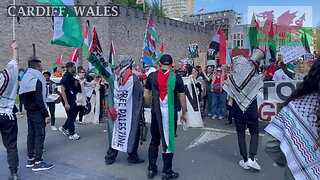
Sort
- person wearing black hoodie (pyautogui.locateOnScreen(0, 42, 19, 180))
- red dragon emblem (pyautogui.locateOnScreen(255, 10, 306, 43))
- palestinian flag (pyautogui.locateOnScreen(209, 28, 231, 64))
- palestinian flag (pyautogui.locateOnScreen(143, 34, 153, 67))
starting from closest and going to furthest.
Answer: person wearing black hoodie (pyautogui.locateOnScreen(0, 42, 19, 180)) < palestinian flag (pyautogui.locateOnScreen(209, 28, 231, 64)) < palestinian flag (pyautogui.locateOnScreen(143, 34, 153, 67)) < red dragon emblem (pyautogui.locateOnScreen(255, 10, 306, 43))

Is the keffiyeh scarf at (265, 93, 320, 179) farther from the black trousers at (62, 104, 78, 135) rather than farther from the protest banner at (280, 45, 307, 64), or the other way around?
the protest banner at (280, 45, 307, 64)

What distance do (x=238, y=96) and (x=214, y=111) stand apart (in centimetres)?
463

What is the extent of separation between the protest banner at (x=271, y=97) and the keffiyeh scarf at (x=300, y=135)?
581cm

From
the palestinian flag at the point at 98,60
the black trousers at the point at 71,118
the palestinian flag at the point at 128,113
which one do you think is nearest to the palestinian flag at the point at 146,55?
the black trousers at the point at 71,118

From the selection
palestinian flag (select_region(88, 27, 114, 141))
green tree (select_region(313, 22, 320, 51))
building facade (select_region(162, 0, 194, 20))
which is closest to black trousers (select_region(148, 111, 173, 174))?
palestinian flag (select_region(88, 27, 114, 141))

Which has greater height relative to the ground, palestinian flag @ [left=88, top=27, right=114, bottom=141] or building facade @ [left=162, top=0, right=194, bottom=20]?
building facade @ [left=162, top=0, right=194, bottom=20]

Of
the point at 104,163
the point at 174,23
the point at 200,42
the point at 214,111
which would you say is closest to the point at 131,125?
the point at 104,163

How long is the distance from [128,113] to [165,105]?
3.24ft

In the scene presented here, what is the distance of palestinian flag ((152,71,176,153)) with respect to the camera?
4.52m

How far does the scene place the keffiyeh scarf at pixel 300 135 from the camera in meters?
1.80

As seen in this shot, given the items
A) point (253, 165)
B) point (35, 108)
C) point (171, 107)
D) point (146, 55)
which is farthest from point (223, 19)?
point (171, 107)

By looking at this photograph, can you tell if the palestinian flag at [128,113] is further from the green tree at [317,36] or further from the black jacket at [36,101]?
the green tree at [317,36]

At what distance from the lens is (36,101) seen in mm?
5188

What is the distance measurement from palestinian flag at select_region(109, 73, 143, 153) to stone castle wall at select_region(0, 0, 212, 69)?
63.7 ft
